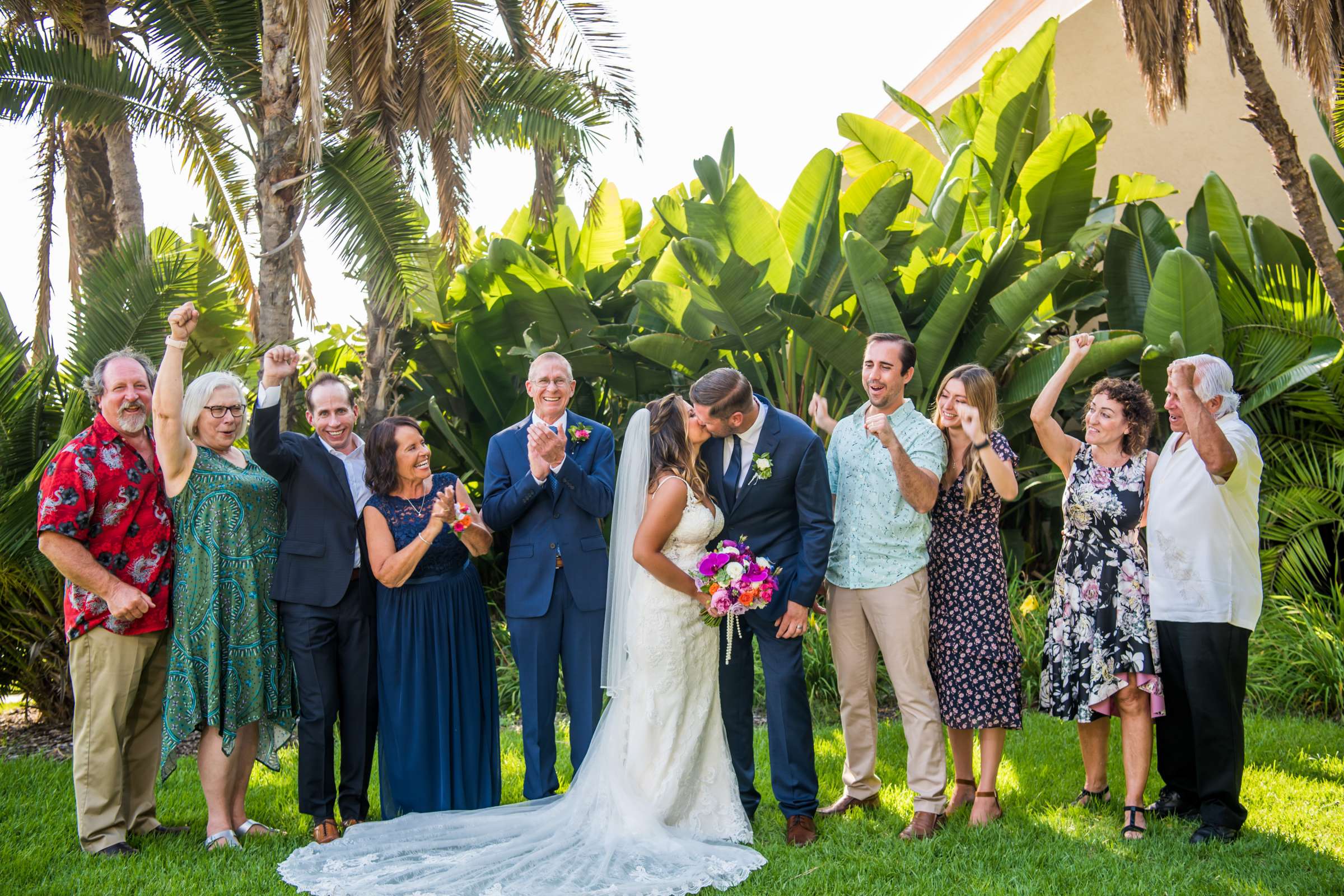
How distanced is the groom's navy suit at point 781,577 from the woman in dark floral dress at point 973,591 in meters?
0.60

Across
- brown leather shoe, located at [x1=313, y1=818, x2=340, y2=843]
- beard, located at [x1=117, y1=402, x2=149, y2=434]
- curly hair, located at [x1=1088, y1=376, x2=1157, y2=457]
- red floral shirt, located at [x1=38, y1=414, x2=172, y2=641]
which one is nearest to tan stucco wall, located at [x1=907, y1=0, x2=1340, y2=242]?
curly hair, located at [x1=1088, y1=376, x2=1157, y2=457]

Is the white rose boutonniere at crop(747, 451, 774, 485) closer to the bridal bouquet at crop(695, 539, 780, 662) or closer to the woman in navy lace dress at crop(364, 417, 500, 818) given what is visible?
the bridal bouquet at crop(695, 539, 780, 662)

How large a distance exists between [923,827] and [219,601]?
10.5 feet

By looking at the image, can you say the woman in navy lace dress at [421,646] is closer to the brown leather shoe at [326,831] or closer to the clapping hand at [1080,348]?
the brown leather shoe at [326,831]

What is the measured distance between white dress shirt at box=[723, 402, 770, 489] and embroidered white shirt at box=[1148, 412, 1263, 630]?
5.69 feet

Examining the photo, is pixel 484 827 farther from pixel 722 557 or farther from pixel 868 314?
pixel 868 314

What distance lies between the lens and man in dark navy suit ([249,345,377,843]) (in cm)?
460

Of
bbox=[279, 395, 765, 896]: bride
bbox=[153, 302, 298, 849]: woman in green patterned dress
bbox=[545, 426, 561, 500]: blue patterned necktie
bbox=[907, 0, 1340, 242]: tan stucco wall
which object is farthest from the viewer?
bbox=[907, 0, 1340, 242]: tan stucco wall

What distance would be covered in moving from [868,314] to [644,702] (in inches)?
144

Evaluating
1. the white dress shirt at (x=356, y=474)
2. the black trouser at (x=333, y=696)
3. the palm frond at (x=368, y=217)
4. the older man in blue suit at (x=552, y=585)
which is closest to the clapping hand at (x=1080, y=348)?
the older man in blue suit at (x=552, y=585)

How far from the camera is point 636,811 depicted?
441 cm

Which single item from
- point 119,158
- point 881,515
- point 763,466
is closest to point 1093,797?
point 881,515

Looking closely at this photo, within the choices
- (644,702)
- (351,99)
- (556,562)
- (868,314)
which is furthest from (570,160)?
(644,702)

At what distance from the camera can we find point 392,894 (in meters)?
3.84
